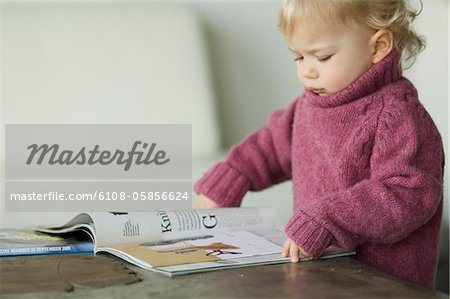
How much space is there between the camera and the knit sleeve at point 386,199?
1069mm

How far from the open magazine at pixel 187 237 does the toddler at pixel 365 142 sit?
2.6 inches

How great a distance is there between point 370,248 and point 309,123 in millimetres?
226

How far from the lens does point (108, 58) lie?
1.79 metres

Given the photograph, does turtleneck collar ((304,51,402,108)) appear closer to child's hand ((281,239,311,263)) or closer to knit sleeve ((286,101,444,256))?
knit sleeve ((286,101,444,256))

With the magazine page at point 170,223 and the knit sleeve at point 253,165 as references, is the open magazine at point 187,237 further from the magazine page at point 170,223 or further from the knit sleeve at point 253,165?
the knit sleeve at point 253,165

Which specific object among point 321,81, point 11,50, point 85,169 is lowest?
point 85,169

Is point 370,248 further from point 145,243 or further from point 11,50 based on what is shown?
point 11,50

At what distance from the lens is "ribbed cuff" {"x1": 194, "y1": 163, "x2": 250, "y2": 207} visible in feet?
4.59

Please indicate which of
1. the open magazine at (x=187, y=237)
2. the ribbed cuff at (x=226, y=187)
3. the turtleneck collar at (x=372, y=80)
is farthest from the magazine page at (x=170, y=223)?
the turtleneck collar at (x=372, y=80)

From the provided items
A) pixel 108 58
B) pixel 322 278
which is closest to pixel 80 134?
pixel 108 58

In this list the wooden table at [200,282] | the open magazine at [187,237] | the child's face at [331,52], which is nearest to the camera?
the wooden table at [200,282]

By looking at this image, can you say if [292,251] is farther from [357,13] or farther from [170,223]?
[357,13]

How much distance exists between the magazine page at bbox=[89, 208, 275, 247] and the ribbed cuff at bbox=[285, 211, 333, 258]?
191 mm

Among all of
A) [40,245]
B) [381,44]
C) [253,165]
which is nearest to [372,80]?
[381,44]
